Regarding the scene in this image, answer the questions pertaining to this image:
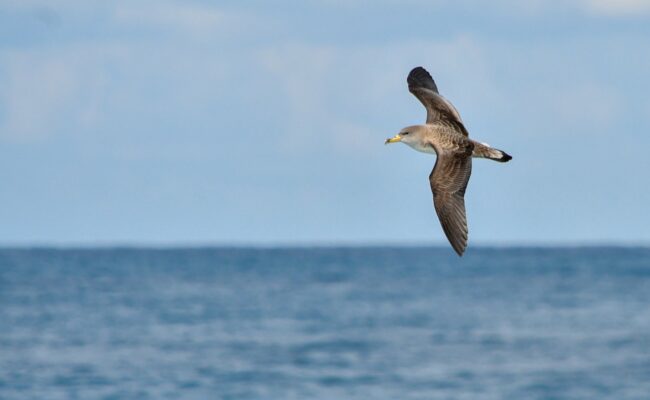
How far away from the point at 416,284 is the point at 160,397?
5842 centimetres

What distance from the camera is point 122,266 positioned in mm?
142000

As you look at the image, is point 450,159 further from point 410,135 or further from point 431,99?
point 431,99

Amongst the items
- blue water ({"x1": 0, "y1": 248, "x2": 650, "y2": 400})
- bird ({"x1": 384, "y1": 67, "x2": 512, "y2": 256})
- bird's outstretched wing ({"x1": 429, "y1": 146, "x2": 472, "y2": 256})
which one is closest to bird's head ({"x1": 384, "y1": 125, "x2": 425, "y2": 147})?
bird ({"x1": 384, "y1": 67, "x2": 512, "y2": 256})

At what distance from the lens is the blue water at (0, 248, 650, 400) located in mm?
43656

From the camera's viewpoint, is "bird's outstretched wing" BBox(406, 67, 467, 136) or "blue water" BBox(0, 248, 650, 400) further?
"blue water" BBox(0, 248, 650, 400)

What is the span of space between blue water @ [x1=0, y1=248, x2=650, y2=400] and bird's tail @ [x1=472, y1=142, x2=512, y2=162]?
27969 millimetres

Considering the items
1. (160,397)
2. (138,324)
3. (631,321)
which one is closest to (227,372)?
(160,397)

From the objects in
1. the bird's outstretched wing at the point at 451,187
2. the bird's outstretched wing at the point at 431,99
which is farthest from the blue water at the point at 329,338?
the bird's outstretched wing at the point at 451,187

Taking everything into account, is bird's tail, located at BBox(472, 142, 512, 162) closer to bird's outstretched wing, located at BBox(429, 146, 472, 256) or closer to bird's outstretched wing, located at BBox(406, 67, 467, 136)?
bird's outstretched wing, located at BBox(429, 146, 472, 256)

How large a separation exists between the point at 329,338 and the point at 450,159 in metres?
43.6

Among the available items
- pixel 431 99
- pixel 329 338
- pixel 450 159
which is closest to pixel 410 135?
pixel 450 159

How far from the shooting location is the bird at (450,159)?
47.4 feet

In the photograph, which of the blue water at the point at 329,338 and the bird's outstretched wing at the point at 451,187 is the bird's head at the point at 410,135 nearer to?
the bird's outstretched wing at the point at 451,187

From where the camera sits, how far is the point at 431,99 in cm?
1630
